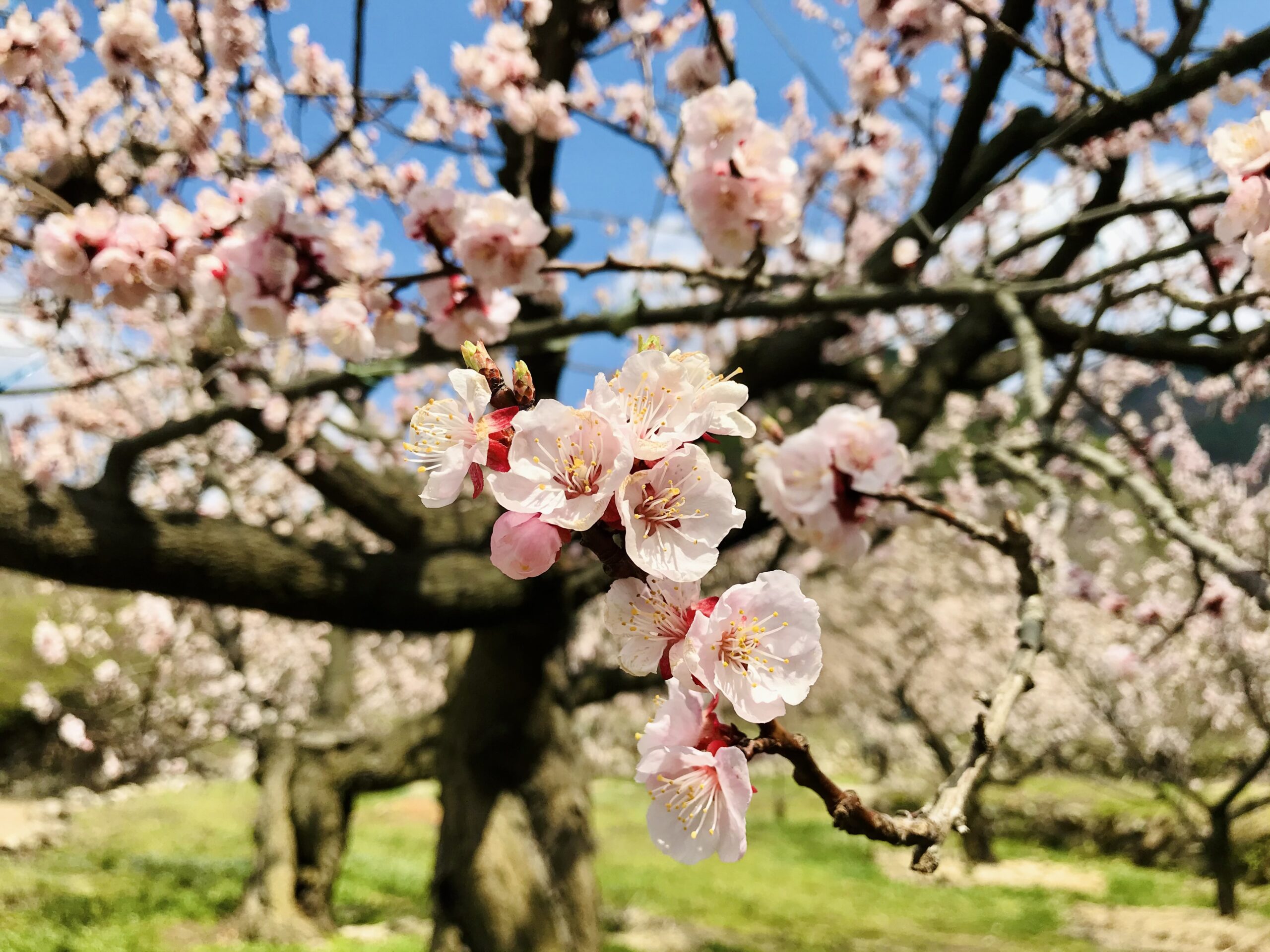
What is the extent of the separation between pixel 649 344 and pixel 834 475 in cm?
76

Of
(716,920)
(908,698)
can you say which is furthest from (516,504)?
(908,698)

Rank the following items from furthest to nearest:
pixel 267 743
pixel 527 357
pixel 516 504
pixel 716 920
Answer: pixel 716 920
pixel 267 743
pixel 527 357
pixel 516 504

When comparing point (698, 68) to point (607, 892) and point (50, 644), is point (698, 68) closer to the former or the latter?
point (607, 892)

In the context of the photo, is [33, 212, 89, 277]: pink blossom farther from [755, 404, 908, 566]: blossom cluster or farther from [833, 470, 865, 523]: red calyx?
[833, 470, 865, 523]: red calyx

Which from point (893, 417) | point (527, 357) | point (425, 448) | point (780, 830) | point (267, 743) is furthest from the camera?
point (780, 830)

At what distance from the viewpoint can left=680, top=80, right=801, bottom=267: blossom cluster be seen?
5.18 feet

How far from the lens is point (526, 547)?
69 centimetres

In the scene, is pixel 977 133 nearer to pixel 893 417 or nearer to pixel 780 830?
pixel 893 417

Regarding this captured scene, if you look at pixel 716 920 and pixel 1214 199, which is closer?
pixel 1214 199

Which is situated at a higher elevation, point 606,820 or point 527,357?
point 527,357

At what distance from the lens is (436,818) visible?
1184cm

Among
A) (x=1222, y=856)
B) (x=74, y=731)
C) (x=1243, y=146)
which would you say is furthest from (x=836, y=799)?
(x=74, y=731)

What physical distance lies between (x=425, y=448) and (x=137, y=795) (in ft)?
40.3

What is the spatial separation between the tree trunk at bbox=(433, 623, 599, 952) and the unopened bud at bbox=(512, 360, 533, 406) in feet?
10.2
